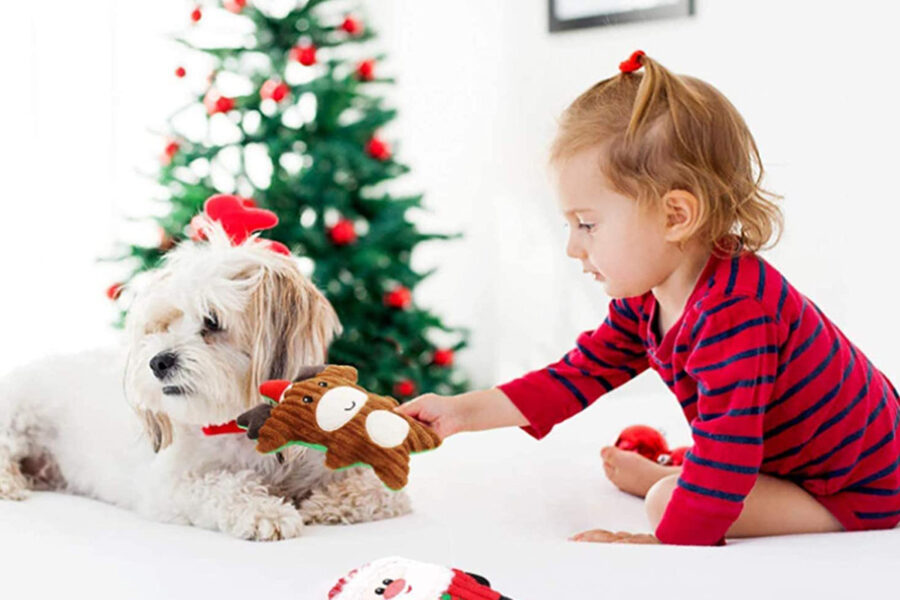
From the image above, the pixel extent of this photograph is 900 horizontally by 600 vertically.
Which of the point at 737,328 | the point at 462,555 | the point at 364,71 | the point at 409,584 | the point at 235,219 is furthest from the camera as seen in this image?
the point at 364,71

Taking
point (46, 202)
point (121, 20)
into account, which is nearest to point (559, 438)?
point (46, 202)

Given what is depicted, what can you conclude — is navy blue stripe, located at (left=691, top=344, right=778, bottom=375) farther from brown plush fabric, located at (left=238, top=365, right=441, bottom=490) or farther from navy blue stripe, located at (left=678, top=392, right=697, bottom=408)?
brown plush fabric, located at (left=238, top=365, right=441, bottom=490)

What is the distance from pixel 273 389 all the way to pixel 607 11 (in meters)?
2.29

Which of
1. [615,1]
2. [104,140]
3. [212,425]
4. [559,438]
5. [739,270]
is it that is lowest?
[559,438]

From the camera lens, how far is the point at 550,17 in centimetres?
355

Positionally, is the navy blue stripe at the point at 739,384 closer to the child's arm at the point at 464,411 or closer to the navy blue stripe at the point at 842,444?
the navy blue stripe at the point at 842,444

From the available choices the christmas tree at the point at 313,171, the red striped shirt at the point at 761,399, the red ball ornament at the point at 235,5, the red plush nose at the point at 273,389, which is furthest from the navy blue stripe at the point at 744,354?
the red ball ornament at the point at 235,5

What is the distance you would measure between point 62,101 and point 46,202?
37 cm

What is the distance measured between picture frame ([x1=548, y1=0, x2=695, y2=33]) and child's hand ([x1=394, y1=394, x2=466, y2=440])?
176cm

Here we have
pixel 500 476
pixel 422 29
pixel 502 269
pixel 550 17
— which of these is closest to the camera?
pixel 500 476

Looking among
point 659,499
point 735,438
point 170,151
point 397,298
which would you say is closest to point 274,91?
point 170,151

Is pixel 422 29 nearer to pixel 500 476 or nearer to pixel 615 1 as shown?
pixel 615 1

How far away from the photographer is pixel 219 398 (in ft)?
5.06

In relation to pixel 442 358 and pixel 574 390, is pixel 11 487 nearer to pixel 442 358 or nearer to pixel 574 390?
pixel 574 390
